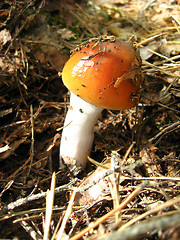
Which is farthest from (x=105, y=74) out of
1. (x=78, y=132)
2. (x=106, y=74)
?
(x=78, y=132)

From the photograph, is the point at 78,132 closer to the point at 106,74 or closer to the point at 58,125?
the point at 58,125

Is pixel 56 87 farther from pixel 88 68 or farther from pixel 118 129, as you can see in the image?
pixel 88 68

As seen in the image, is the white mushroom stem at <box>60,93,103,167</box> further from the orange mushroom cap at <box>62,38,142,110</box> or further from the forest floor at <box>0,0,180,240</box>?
the orange mushroom cap at <box>62,38,142,110</box>

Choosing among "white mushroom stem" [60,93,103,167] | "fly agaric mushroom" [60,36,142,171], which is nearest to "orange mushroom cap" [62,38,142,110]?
"fly agaric mushroom" [60,36,142,171]

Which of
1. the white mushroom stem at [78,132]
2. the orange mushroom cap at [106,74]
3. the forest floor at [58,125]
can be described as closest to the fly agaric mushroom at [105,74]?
the orange mushroom cap at [106,74]

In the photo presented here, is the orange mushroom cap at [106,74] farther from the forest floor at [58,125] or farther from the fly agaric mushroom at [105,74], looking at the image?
the forest floor at [58,125]

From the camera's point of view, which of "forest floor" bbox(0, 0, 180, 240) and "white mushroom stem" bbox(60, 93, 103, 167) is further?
"white mushroom stem" bbox(60, 93, 103, 167)
